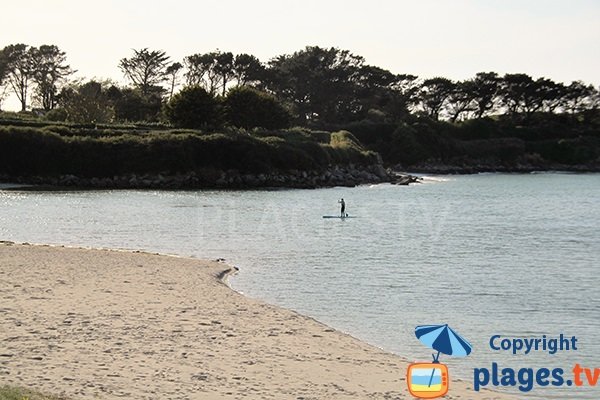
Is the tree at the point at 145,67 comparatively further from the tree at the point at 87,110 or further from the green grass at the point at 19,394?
the green grass at the point at 19,394

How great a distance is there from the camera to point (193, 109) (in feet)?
319

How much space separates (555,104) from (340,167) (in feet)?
269

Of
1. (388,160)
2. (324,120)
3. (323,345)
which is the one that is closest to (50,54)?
(324,120)

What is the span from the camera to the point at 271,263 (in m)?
30.3

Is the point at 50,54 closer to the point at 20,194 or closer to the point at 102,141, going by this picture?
the point at 102,141

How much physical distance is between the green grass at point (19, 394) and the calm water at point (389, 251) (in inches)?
312

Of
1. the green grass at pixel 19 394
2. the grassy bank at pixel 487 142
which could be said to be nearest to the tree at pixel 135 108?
the grassy bank at pixel 487 142

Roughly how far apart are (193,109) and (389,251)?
65.3 m

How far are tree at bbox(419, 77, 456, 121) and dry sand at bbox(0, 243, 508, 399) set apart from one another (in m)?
142

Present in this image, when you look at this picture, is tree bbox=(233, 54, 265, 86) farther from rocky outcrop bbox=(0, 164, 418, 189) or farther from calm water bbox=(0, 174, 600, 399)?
calm water bbox=(0, 174, 600, 399)

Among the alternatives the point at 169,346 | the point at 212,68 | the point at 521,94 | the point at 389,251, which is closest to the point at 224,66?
the point at 212,68

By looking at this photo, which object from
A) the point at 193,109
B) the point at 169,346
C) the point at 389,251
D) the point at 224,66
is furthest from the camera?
the point at 224,66

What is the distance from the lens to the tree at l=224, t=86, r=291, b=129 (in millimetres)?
104312

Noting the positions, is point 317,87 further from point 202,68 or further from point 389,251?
point 389,251
